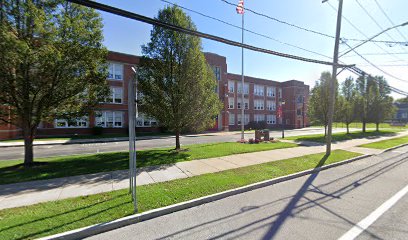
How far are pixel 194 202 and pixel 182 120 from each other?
6889mm

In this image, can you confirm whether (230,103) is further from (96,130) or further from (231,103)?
(96,130)

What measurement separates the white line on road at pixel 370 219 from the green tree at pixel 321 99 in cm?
1754

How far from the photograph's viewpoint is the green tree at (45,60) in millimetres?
7352

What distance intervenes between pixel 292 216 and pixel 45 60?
923 centimetres

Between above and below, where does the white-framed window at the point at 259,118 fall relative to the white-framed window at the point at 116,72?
below

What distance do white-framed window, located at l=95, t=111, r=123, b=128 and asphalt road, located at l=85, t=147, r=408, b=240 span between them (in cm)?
2558

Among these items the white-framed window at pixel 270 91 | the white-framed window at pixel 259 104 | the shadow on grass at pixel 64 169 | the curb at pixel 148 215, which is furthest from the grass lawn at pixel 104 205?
the white-framed window at pixel 270 91

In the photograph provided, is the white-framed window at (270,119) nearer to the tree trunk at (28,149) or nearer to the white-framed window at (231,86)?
the white-framed window at (231,86)

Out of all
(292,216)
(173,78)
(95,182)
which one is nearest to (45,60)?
(95,182)

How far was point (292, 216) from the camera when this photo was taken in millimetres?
4445

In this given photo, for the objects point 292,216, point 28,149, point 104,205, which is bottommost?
point 292,216

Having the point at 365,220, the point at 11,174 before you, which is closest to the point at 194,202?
the point at 365,220

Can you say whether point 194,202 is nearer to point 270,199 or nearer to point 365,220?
point 270,199

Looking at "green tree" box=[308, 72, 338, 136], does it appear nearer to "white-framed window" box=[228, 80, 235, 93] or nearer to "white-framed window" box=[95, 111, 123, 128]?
"white-framed window" box=[228, 80, 235, 93]
